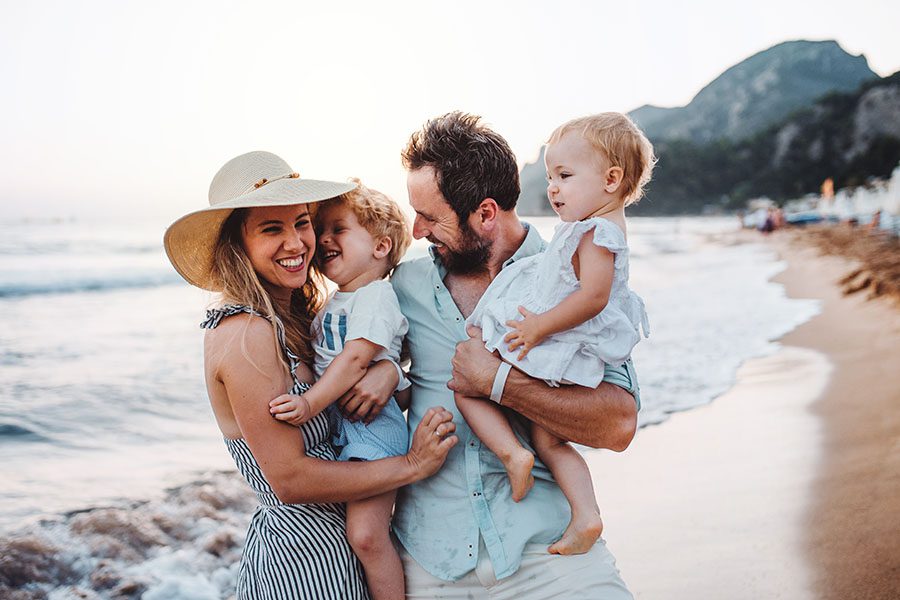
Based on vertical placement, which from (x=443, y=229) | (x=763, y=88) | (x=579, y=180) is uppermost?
(x=763, y=88)

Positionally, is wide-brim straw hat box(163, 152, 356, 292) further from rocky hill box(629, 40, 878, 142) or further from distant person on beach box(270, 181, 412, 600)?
rocky hill box(629, 40, 878, 142)

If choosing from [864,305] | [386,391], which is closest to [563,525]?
[386,391]

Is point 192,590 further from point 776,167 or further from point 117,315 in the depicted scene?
point 776,167

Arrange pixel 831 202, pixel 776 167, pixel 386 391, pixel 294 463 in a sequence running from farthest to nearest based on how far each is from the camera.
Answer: pixel 776 167
pixel 831 202
pixel 386 391
pixel 294 463

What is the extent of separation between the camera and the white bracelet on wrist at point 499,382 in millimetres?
2320

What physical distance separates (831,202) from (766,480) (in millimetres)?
41605

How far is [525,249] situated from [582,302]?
1.73ft

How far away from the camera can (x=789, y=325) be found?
33.7 ft

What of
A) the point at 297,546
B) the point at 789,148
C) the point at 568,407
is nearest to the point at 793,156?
the point at 789,148

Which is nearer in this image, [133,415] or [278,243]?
[278,243]

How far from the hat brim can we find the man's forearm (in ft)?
2.74

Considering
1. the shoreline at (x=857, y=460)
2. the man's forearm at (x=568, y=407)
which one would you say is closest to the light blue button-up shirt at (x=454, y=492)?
the man's forearm at (x=568, y=407)

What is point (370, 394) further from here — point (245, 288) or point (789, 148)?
point (789, 148)

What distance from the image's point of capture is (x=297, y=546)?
224cm
